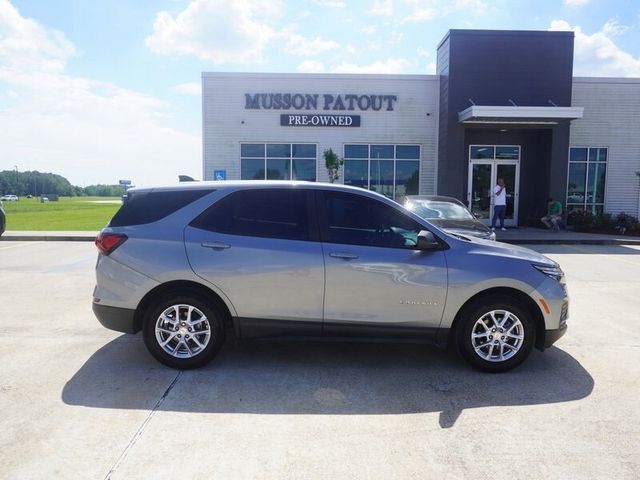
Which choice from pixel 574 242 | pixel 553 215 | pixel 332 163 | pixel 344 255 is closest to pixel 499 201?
pixel 553 215

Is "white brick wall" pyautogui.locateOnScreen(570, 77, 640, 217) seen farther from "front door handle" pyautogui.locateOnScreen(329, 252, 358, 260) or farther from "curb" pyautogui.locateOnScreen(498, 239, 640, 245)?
"front door handle" pyautogui.locateOnScreen(329, 252, 358, 260)

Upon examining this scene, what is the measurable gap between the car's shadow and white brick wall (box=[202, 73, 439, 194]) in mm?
15465

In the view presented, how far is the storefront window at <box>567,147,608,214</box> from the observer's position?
20.7 meters

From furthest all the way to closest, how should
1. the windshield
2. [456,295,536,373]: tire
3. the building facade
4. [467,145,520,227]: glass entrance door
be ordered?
1. [467,145,520,227]: glass entrance door
2. the building facade
3. the windshield
4. [456,295,536,373]: tire

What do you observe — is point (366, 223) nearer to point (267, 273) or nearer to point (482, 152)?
point (267, 273)

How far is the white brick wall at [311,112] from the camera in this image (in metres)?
19.7

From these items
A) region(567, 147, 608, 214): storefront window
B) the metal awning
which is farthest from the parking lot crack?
region(567, 147, 608, 214): storefront window

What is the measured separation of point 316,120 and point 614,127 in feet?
40.3

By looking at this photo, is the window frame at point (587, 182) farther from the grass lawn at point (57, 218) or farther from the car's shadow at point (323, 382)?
the grass lawn at point (57, 218)

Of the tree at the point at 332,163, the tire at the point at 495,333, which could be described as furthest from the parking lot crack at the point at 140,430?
the tree at the point at 332,163

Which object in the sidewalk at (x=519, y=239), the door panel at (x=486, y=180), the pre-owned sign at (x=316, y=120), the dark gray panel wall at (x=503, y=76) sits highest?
the dark gray panel wall at (x=503, y=76)

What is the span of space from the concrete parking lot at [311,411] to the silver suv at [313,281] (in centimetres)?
38

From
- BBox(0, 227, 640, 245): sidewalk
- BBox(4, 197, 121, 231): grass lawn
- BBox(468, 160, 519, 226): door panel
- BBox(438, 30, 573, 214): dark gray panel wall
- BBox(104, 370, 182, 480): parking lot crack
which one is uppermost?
BBox(438, 30, 573, 214): dark gray panel wall

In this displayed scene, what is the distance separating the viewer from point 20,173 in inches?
5123
